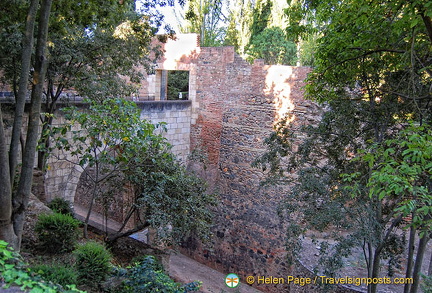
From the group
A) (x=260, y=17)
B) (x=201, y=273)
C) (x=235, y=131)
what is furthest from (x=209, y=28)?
(x=201, y=273)

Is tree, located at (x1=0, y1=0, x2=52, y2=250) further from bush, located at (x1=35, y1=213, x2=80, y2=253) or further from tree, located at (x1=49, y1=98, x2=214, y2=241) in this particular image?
tree, located at (x1=49, y1=98, x2=214, y2=241)

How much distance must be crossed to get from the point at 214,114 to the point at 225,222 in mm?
3247

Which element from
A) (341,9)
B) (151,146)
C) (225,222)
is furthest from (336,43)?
(225,222)

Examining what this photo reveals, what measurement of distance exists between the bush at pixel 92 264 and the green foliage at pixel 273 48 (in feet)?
44.3

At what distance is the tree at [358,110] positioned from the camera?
16.3ft

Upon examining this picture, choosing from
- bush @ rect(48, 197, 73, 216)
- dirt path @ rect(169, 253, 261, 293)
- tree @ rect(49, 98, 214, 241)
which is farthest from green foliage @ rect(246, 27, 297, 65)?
bush @ rect(48, 197, 73, 216)

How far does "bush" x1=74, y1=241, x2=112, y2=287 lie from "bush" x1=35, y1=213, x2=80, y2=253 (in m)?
0.74

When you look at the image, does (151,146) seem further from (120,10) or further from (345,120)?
(345,120)

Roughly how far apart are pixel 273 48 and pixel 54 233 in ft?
45.5

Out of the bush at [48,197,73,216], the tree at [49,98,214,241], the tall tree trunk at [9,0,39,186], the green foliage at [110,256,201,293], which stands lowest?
the bush at [48,197,73,216]

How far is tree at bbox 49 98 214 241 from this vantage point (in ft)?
18.5

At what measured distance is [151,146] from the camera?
632 cm

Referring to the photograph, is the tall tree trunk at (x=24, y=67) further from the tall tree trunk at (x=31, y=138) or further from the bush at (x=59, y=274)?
the bush at (x=59, y=274)

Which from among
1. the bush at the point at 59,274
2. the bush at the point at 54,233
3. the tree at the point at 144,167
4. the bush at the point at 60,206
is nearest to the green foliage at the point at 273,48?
the tree at the point at 144,167
